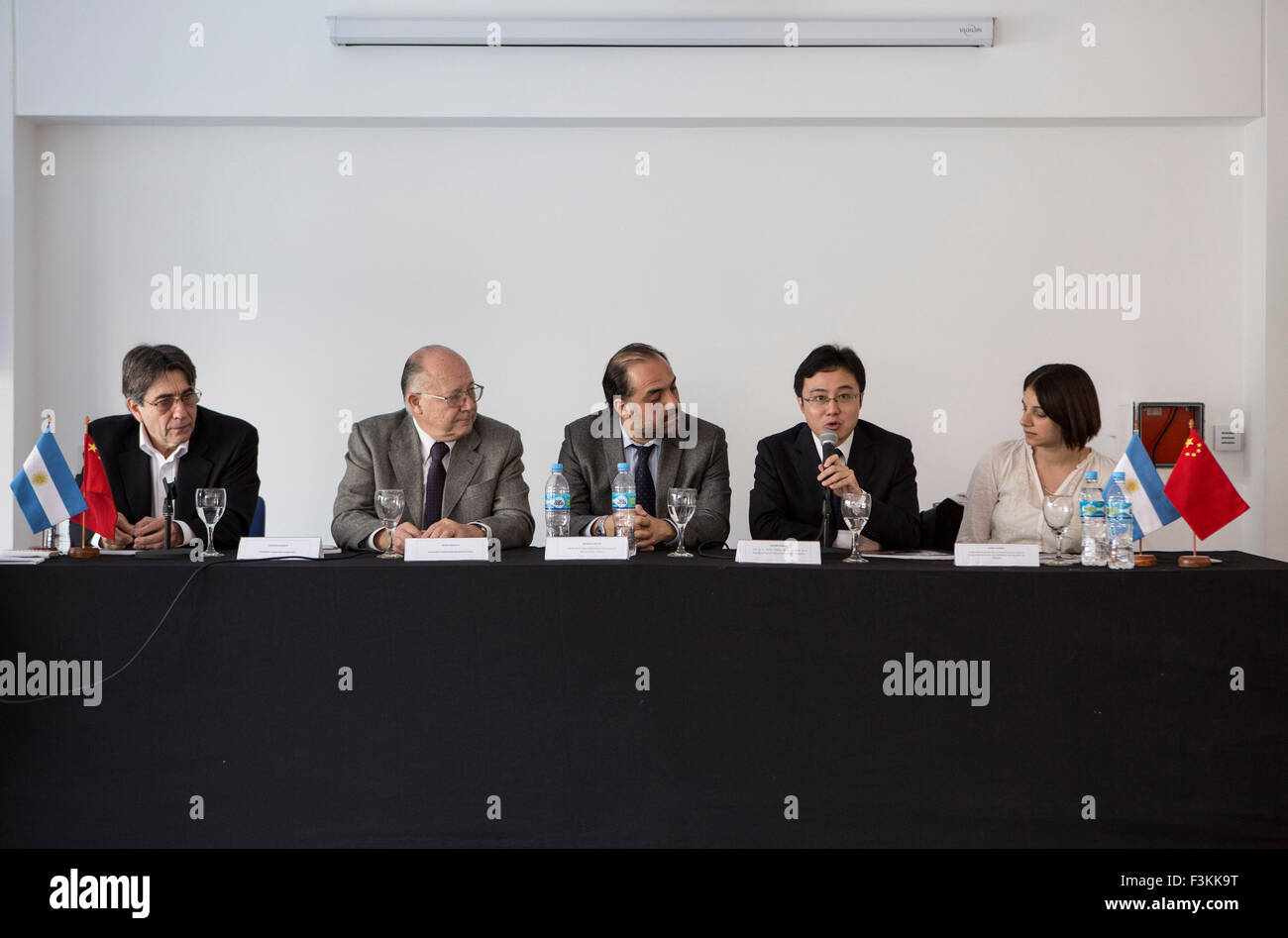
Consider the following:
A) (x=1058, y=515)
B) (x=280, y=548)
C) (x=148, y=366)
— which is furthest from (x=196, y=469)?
(x=1058, y=515)

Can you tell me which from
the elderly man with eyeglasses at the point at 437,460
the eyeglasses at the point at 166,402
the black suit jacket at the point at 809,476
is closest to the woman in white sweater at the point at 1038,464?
the black suit jacket at the point at 809,476

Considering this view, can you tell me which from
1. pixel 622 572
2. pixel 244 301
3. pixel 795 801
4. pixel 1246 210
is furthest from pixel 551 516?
pixel 1246 210

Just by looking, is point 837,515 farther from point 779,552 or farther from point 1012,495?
point 779,552

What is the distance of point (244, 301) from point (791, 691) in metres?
3.13

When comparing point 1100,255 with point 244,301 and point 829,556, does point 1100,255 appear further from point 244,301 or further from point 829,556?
point 244,301

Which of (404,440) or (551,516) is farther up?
(404,440)

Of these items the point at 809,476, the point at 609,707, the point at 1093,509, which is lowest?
the point at 609,707

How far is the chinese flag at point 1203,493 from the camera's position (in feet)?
7.96

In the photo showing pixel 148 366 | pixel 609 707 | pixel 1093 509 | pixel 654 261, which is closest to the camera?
pixel 609 707

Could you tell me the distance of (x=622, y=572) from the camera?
7.43 feet

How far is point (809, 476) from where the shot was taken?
3232 millimetres

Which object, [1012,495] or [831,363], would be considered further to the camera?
[831,363]

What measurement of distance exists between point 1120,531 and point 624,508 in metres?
1.16
